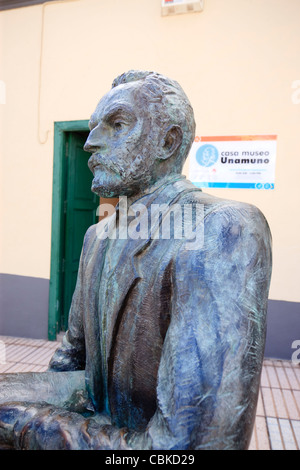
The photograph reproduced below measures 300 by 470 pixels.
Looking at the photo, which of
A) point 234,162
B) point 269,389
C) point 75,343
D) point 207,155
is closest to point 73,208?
point 207,155

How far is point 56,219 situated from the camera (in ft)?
14.1

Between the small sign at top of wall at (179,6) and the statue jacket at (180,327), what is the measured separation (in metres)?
3.37

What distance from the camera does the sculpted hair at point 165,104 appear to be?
1037 millimetres

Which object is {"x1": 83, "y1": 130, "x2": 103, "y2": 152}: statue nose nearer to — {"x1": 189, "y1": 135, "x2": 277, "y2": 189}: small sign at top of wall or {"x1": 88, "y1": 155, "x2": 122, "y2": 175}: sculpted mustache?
{"x1": 88, "y1": 155, "x2": 122, "y2": 175}: sculpted mustache

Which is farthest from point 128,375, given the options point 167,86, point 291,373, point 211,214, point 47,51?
point 47,51

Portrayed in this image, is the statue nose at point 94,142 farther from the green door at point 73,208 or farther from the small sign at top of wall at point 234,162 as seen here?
the green door at point 73,208

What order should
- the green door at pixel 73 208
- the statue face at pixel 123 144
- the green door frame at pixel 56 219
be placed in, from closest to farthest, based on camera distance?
the statue face at pixel 123 144 < the green door frame at pixel 56 219 < the green door at pixel 73 208

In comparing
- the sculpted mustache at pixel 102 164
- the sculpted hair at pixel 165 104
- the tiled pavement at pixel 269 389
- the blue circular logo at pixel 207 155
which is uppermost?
the blue circular logo at pixel 207 155

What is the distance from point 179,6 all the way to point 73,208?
97.1 inches

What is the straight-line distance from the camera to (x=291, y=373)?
3.48 metres

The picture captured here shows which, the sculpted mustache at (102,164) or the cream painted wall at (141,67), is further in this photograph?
the cream painted wall at (141,67)

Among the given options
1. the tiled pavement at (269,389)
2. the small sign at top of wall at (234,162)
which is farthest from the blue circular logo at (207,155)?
the tiled pavement at (269,389)

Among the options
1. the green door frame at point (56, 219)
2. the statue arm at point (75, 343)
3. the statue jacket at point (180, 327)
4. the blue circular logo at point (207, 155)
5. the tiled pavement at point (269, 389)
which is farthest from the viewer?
the green door frame at point (56, 219)
